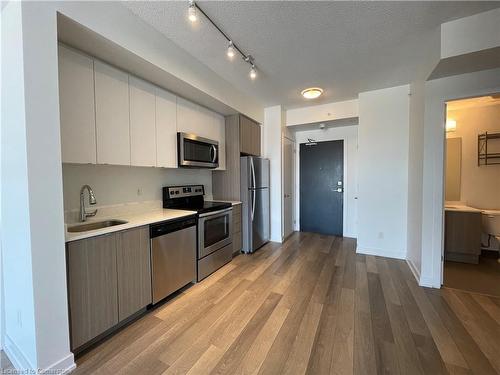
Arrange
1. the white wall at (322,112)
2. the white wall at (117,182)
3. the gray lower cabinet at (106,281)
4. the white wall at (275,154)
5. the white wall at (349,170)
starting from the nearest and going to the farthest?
the gray lower cabinet at (106,281) → the white wall at (117,182) → the white wall at (322,112) → the white wall at (275,154) → the white wall at (349,170)

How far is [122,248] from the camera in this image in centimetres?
180

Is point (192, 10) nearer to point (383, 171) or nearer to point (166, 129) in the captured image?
point (166, 129)

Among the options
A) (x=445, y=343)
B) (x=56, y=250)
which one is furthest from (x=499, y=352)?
(x=56, y=250)

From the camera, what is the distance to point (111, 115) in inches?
78.3

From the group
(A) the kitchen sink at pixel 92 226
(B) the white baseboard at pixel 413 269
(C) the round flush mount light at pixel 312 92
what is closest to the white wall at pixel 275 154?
(C) the round flush mount light at pixel 312 92

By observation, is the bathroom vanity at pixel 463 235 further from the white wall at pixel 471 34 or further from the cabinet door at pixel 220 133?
the cabinet door at pixel 220 133

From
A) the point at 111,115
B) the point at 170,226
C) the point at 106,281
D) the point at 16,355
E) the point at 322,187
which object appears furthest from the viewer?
the point at 322,187

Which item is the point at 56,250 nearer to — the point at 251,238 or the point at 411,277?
A: the point at 251,238

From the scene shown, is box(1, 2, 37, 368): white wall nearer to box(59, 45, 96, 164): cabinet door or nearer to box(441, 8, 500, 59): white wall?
box(59, 45, 96, 164): cabinet door

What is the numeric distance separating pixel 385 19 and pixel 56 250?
305 cm

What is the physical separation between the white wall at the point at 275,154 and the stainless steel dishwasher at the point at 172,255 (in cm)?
203

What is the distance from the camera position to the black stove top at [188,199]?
9.45 ft

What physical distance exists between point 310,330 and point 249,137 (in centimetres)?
293

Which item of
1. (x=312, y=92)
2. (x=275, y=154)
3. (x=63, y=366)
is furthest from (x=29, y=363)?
(x=312, y=92)
